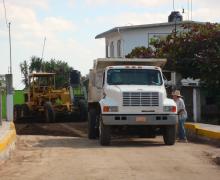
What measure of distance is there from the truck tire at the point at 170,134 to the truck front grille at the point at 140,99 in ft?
2.96

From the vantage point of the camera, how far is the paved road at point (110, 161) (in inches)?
519

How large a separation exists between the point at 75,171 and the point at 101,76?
8.99 m

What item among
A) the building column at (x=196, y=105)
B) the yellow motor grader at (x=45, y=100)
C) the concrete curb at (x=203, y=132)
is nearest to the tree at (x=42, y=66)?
the yellow motor grader at (x=45, y=100)

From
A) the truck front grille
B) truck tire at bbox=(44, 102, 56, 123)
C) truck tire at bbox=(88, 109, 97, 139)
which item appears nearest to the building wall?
truck tire at bbox=(44, 102, 56, 123)

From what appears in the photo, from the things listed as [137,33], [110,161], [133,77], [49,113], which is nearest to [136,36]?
[137,33]

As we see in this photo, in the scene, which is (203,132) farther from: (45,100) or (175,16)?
(175,16)

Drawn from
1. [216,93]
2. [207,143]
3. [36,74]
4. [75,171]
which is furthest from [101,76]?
[36,74]

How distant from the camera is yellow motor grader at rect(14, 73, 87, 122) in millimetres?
36406

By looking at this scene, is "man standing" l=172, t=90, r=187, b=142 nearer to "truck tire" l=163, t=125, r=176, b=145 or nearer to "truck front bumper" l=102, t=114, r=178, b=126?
"truck tire" l=163, t=125, r=176, b=145

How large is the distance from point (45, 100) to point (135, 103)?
17849mm

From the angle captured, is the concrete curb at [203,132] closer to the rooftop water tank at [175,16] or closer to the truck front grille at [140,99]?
the truck front grille at [140,99]

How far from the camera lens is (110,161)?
15.4 m

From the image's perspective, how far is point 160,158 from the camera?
52.7ft

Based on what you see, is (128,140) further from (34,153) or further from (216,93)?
(216,93)
